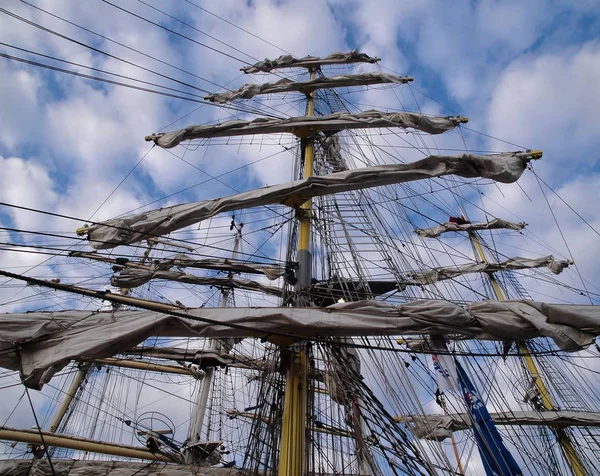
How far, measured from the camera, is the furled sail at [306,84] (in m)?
9.59

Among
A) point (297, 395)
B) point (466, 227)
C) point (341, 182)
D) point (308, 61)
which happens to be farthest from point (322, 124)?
point (466, 227)

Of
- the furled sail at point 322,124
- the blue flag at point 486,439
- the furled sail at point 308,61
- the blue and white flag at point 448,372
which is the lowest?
the blue flag at point 486,439

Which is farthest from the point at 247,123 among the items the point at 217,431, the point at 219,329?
the point at 217,431

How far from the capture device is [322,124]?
783cm

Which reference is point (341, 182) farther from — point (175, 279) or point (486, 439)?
point (175, 279)

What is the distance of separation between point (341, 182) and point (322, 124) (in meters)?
2.13

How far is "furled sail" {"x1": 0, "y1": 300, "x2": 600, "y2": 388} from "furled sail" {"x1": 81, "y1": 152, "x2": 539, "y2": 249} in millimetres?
1724

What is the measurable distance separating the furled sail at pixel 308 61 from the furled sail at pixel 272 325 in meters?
8.03

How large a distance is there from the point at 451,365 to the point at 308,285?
2203 mm

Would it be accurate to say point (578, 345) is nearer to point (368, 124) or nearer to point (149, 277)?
point (368, 124)

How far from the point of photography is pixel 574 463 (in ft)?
37.0

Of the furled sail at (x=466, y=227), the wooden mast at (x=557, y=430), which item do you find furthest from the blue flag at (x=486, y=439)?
the furled sail at (x=466, y=227)

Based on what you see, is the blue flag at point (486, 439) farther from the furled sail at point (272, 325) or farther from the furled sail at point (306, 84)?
the furled sail at point (306, 84)

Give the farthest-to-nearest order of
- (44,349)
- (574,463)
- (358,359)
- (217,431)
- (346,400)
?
(217,431) < (574,463) < (358,359) < (346,400) < (44,349)
